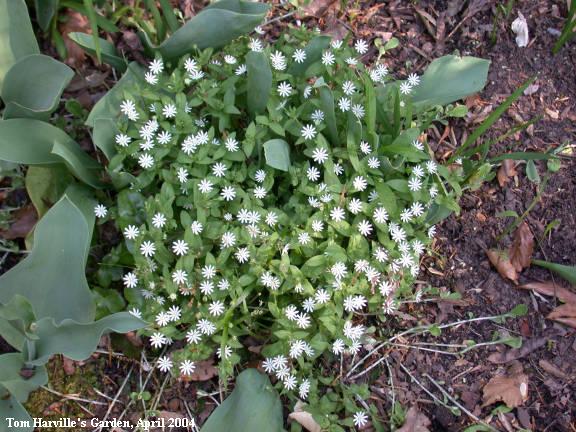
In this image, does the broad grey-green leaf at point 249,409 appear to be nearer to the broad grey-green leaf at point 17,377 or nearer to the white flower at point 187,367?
the white flower at point 187,367

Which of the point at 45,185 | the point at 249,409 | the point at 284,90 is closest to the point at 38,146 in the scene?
the point at 45,185

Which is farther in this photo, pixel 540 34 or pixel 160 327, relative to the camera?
pixel 540 34

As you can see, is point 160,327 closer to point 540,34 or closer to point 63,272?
point 63,272

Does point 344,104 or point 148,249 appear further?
point 344,104

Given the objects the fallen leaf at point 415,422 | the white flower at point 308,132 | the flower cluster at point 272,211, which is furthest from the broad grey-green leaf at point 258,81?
the fallen leaf at point 415,422

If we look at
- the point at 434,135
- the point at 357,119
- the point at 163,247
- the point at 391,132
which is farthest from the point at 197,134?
the point at 434,135

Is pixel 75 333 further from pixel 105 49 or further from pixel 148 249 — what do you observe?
pixel 105 49
